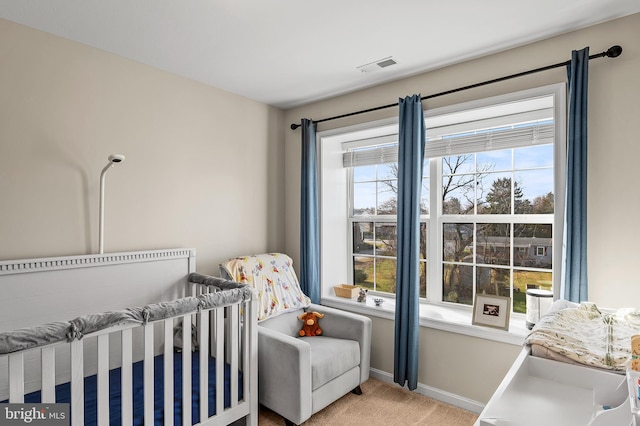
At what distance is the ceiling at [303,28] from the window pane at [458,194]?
0.89m

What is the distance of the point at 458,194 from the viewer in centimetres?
297

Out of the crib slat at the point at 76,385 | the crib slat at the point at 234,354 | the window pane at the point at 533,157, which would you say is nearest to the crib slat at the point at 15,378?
the crib slat at the point at 76,385

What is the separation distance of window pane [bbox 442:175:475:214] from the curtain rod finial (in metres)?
1.14

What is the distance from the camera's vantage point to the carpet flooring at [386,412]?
235 cm

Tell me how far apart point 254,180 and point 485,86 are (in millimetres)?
2018

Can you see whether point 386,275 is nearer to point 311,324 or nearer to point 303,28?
point 311,324

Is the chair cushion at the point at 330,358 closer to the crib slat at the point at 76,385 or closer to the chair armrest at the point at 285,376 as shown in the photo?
the chair armrest at the point at 285,376

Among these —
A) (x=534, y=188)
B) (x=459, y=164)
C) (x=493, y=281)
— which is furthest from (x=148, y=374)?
(x=534, y=188)

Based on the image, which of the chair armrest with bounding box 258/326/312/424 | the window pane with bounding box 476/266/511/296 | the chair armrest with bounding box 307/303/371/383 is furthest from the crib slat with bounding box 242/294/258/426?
the window pane with bounding box 476/266/511/296

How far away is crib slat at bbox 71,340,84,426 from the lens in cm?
147


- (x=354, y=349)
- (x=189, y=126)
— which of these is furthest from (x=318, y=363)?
(x=189, y=126)

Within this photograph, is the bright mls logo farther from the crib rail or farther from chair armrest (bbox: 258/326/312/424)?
chair armrest (bbox: 258/326/312/424)

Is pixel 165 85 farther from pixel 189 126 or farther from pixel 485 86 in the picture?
pixel 485 86

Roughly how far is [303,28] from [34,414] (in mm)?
2240
